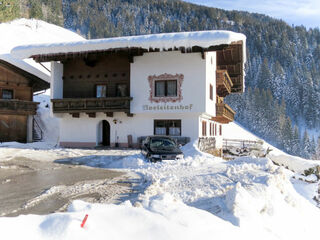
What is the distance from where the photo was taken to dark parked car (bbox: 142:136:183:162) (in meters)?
13.1

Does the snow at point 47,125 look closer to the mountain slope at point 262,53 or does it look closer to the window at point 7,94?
the window at point 7,94

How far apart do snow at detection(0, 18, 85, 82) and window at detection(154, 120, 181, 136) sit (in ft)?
49.2

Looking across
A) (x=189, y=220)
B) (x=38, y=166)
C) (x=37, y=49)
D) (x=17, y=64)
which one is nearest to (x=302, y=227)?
(x=189, y=220)

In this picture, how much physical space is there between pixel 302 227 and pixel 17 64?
93.5ft

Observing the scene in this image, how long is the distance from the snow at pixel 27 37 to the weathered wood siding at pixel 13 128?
501 centimetres

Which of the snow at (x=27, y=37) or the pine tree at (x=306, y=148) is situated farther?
the pine tree at (x=306, y=148)

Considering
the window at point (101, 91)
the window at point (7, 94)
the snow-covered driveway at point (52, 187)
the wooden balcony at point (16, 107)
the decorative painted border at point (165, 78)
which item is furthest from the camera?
the window at point (7, 94)

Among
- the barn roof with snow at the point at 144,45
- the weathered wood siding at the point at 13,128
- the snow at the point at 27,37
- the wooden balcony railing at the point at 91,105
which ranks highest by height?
the snow at the point at 27,37

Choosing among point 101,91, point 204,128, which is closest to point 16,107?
point 101,91

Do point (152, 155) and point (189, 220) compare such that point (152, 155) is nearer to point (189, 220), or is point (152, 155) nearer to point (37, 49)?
point (189, 220)

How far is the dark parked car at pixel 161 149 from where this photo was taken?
13.1m

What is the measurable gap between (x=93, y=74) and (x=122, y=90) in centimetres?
303

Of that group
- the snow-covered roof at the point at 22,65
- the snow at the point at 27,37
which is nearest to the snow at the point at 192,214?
the snow-covered roof at the point at 22,65

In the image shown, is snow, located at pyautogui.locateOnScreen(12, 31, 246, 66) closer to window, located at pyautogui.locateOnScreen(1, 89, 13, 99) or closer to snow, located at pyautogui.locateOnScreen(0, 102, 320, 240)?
window, located at pyautogui.locateOnScreen(1, 89, 13, 99)
